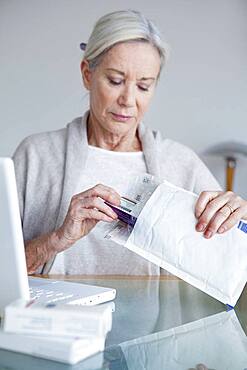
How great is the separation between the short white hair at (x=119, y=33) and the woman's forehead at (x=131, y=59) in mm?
13

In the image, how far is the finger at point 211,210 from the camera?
1.29 meters

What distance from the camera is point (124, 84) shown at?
6.02 feet

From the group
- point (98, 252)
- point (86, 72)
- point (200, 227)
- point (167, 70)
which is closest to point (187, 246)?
point (200, 227)

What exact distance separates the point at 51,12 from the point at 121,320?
260 centimetres

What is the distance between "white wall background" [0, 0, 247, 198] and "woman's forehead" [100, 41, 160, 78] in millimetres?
1679

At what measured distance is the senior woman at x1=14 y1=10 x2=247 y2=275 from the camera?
1.81 metres

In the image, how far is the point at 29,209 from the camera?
6.13ft

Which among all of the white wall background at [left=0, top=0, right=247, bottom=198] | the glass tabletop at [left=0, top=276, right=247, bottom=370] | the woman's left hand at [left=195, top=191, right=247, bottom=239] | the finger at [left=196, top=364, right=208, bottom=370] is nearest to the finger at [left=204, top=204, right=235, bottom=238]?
the woman's left hand at [left=195, top=191, right=247, bottom=239]

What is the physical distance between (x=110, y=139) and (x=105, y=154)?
44mm

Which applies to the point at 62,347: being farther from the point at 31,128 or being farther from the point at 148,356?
the point at 31,128

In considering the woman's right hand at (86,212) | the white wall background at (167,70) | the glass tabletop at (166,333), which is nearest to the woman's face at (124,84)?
the woman's right hand at (86,212)

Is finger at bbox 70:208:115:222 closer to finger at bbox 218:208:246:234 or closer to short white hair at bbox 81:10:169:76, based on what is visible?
finger at bbox 218:208:246:234

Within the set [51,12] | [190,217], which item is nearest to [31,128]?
[51,12]

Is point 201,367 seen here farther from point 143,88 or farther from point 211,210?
point 143,88
